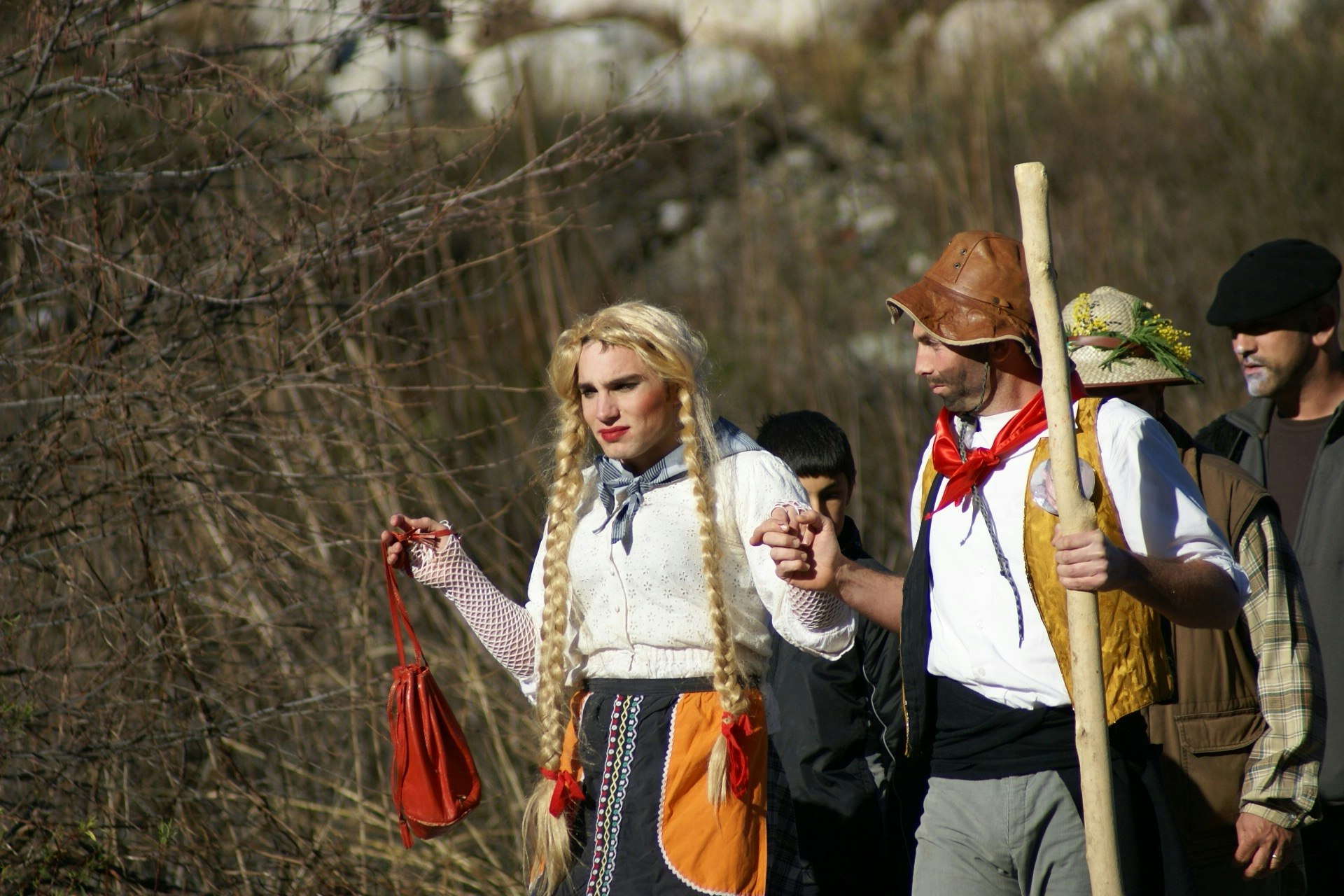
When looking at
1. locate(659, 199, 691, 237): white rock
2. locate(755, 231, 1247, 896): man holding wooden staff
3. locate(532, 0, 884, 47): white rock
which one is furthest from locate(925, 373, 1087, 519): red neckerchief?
locate(532, 0, 884, 47): white rock

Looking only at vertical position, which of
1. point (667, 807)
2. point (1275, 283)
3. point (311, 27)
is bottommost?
point (667, 807)

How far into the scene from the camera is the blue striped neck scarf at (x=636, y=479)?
9.80 ft

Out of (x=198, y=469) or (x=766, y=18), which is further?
(x=766, y=18)

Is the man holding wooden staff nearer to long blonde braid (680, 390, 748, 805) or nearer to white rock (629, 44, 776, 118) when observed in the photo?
long blonde braid (680, 390, 748, 805)

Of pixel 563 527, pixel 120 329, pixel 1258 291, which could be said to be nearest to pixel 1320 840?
pixel 1258 291

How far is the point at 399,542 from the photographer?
3109mm

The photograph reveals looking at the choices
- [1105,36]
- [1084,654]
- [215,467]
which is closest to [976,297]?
[1084,654]

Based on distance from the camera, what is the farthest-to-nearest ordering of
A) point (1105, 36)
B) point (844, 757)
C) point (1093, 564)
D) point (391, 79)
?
point (1105, 36)
point (391, 79)
point (844, 757)
point (1093, 564)

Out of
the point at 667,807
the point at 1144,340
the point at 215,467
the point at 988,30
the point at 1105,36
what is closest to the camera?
the point at 667,807

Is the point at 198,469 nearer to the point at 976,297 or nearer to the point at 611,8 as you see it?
the point at 976,297

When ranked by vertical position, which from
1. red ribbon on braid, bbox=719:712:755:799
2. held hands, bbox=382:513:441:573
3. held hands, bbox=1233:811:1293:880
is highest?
held hands, bbox=382:513:441:573

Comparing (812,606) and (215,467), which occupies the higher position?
(215,467)

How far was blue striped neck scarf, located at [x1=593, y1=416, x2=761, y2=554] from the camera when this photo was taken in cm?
299

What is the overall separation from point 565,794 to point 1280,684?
167 centimetres
